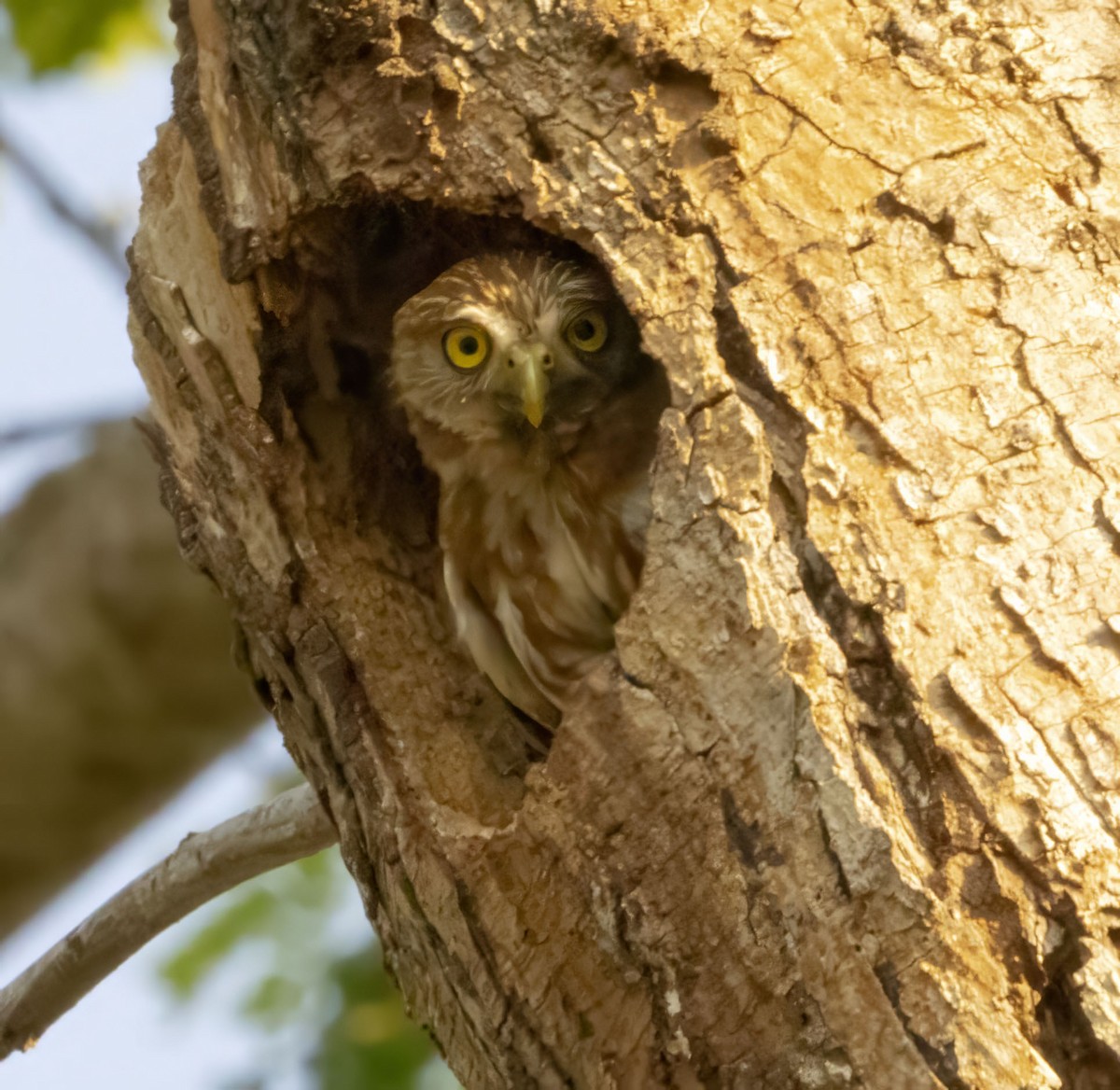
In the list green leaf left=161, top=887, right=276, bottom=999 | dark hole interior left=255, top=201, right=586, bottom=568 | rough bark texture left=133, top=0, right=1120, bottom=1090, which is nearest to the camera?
rough bark texture left=133, top=0, right=1120, bottom=1090

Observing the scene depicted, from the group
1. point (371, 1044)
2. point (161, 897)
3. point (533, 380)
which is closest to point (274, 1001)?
point (371, 1044)

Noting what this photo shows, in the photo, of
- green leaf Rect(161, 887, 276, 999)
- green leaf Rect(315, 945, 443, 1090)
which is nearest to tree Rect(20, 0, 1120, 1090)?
green leaf Rect(315, 945, 443, 1090)

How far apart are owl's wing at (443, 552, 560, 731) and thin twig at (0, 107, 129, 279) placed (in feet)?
8.32

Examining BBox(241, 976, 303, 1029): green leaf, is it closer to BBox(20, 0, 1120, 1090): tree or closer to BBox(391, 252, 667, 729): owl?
BBox(391, 252, 667, 729): owl

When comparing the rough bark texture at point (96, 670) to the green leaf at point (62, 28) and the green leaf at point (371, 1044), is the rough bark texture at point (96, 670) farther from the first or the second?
the green leaf at point (62, 28)

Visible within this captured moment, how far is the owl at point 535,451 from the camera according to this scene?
4.09m

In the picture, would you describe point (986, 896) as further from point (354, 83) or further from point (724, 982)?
point (354, 83)

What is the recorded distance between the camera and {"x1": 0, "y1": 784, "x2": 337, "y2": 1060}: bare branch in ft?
11.8

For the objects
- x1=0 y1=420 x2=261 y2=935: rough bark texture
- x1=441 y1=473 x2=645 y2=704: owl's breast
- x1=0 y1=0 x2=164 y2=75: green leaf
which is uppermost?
x1=0 y1=0 x2=164 y2=75: green leaf

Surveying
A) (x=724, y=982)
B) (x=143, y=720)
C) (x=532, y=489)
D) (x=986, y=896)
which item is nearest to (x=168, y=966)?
(x=143, y=720)

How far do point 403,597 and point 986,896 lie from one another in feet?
5.82

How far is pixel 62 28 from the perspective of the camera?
15.8 feet

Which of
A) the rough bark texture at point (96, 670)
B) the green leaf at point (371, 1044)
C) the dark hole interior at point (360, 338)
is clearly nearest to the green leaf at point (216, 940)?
the rough bark texture at point (96, 670)

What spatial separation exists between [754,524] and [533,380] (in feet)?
5.00
